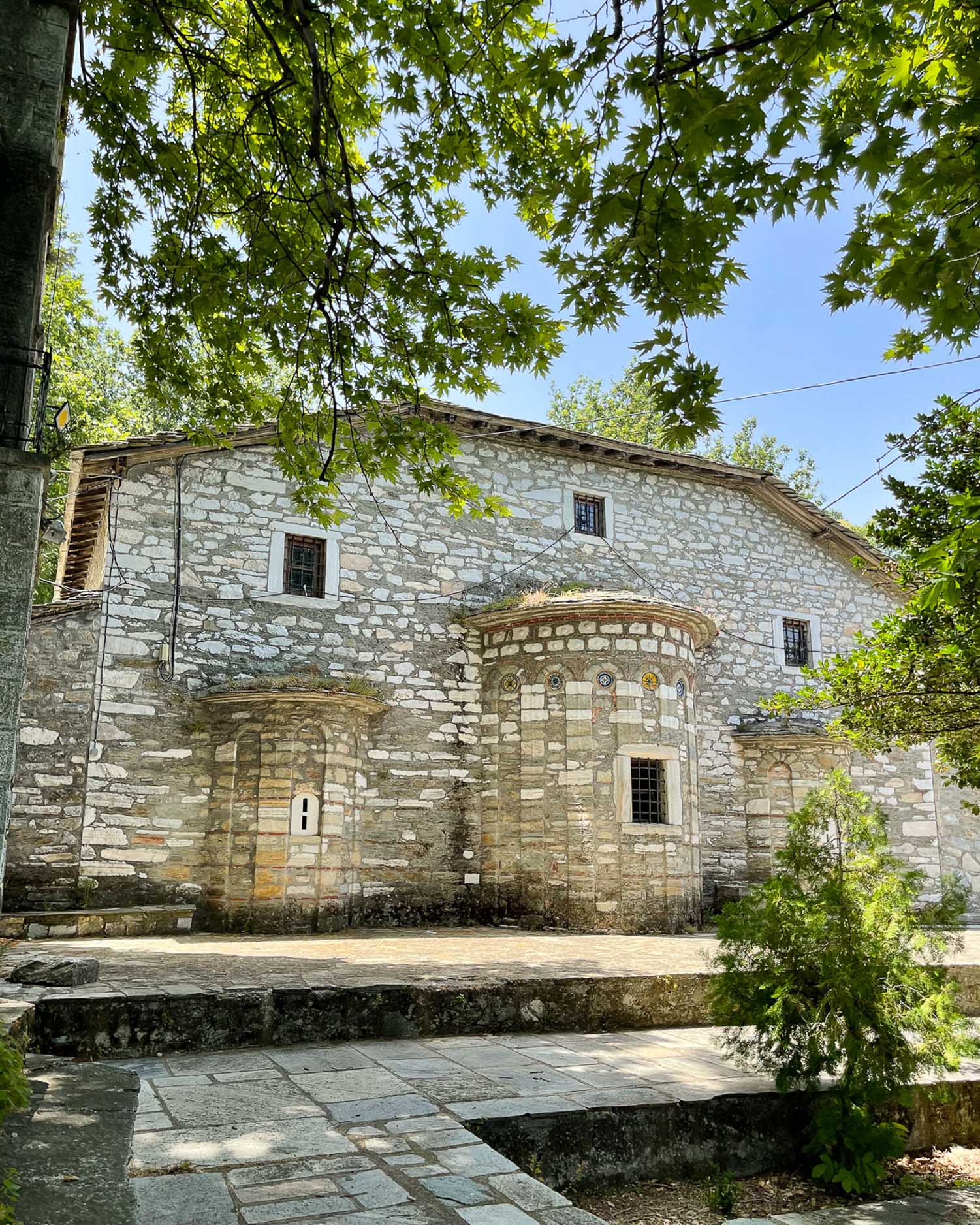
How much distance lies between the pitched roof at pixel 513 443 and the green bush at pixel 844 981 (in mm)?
3171

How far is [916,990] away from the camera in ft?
16.4

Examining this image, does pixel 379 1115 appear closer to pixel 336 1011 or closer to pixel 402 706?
pixel 336 1011

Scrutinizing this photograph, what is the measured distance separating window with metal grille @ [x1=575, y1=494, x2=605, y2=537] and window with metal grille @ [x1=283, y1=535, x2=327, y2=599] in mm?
4136

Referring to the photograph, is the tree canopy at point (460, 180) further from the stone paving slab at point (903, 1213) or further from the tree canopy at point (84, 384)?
the tree canopy at point (84, 384)

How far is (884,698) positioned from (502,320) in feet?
13.2

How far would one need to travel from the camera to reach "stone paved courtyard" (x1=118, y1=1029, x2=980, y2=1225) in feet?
10.3

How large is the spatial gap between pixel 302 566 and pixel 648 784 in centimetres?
530

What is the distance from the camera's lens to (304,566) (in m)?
11.8

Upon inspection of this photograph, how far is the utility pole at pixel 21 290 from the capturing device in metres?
2.77

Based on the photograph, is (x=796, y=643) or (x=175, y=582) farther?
(x=796, y=643)

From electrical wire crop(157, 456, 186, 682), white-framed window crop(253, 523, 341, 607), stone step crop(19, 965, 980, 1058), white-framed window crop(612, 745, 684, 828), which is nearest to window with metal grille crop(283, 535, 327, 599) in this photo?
white-framed window crop(253, 523, 341, 607)

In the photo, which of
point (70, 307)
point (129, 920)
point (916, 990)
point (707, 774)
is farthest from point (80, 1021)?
point (70, 307)

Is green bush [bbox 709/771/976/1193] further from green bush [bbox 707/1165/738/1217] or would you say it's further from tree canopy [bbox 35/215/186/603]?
tree canopy [bbox 35/215/186/603]

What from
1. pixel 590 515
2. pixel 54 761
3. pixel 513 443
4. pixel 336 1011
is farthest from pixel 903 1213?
pixel 513 443
